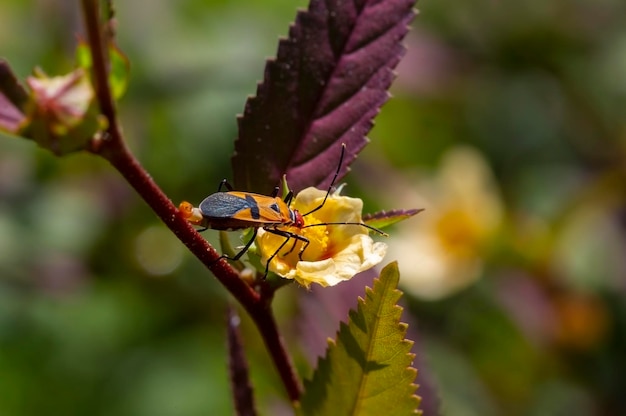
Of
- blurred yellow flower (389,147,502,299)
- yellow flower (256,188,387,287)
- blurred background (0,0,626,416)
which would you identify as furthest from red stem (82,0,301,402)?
blurred yellow flower (389,147,502,299)

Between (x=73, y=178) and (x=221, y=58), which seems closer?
(x=73, y=178)

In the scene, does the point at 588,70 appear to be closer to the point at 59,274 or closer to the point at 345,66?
the point at 59,274

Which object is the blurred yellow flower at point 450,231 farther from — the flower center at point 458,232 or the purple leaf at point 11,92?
the purple leaf at point 11,92

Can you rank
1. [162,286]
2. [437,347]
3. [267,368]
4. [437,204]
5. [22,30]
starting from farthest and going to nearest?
[22,30] → [437,204] → [162,286] → [437,347] → [267,368]

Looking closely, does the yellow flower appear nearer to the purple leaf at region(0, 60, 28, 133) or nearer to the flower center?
the purple leaf at region(0, 60, 28, 133)

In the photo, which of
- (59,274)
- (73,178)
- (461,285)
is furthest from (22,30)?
(461,285)

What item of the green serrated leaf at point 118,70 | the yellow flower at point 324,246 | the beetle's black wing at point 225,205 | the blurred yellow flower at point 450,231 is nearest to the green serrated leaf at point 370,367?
the yellow flower at point 324,246
